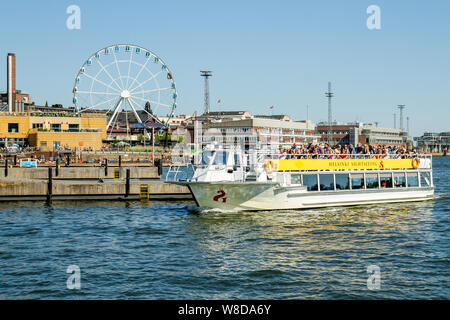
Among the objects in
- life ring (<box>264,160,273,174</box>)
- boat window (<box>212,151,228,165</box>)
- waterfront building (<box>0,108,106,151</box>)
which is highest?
waterfront building (<box>0,108,106,151</box>)

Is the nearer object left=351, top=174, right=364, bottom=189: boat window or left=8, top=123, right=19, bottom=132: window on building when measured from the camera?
left=351, top=174, right=364, bottom=189: boat window

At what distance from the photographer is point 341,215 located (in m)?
34.8

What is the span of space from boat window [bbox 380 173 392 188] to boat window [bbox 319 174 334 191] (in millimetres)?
5389

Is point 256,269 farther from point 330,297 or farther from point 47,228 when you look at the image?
point 47,228

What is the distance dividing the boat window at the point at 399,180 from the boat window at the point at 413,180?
0.67 meters

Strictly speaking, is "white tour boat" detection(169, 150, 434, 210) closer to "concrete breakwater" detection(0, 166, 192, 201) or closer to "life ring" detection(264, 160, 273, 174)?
"life ring" detection(264, 160, 273, 174)

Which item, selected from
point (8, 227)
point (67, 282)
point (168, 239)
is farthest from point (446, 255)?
point (8, 227)

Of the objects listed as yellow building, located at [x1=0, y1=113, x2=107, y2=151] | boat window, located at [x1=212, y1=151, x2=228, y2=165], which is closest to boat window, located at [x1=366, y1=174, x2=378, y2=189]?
boat window, located at [x1=212, y1=151, x2=228, y2=165]

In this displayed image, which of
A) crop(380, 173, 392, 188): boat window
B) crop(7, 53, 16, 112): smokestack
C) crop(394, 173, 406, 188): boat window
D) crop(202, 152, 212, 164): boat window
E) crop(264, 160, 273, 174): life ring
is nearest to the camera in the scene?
crop(264, 160, 273, 174): life ring

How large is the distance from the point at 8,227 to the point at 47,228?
8.26 feet

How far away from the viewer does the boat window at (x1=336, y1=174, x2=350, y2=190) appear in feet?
125

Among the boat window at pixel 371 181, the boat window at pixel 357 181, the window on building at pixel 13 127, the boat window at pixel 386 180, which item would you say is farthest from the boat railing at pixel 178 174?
the window on building at pixel 13 127
